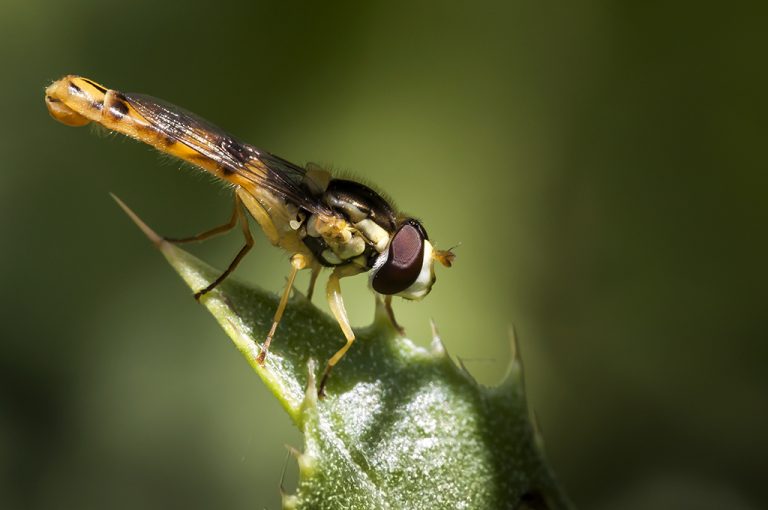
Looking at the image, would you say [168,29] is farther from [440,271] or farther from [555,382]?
[555,382]

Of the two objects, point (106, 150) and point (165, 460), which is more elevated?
point (106, 150)

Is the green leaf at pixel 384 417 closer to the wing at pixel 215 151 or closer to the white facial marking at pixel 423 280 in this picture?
the white facial marking at pixel 423 280

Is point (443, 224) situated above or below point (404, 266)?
below

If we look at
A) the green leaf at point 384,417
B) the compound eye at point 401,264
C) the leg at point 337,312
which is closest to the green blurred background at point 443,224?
the leg at point 337,312

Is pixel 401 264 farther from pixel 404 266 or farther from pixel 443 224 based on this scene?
pixel 443 224

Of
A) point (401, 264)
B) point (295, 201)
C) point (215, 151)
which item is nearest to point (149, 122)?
point (215, 151)

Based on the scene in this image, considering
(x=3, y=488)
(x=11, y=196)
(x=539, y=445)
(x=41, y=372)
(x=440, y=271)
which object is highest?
(x=539, y=445)


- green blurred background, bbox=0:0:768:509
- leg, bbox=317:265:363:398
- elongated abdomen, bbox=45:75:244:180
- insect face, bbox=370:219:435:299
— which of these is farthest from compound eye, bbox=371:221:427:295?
green blurred background, bbox=0:0:768:509

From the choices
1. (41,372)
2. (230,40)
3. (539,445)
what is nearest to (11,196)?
(41,372)
